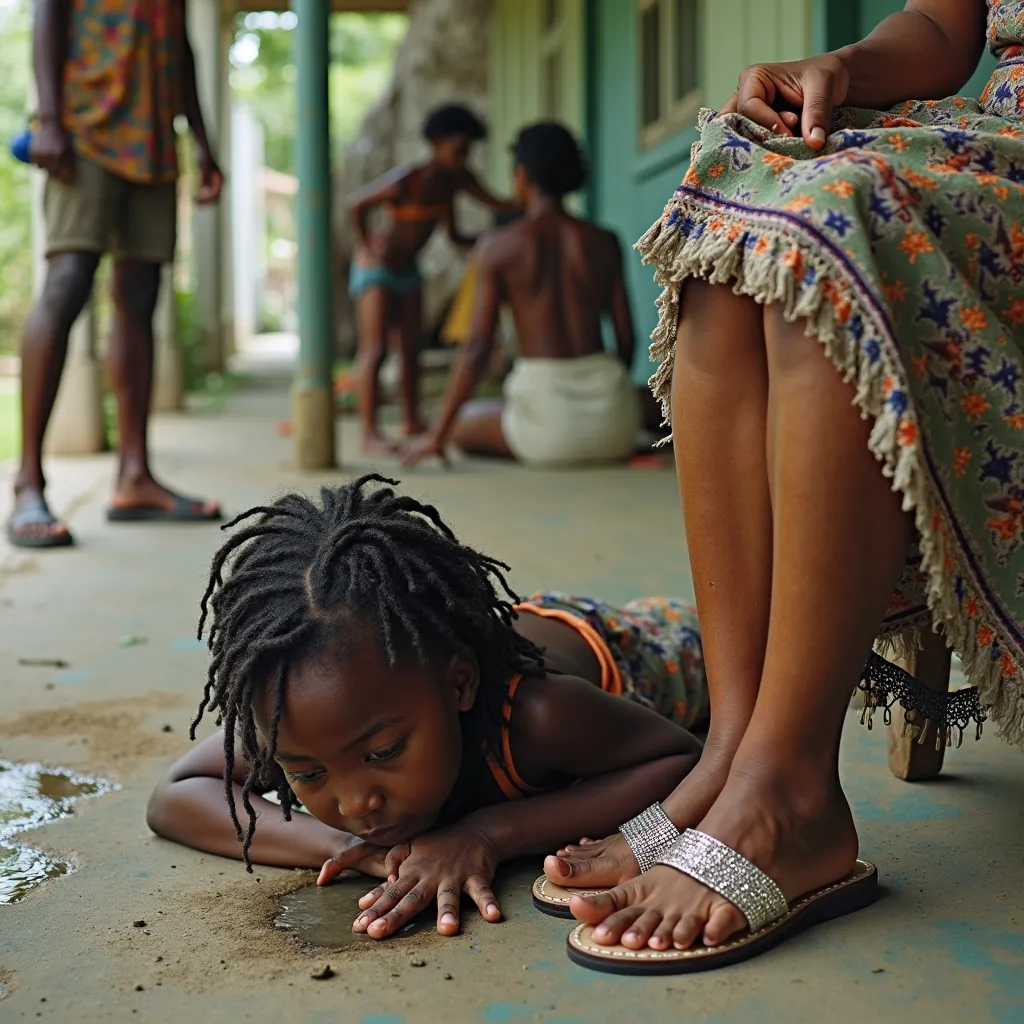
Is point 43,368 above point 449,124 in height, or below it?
below

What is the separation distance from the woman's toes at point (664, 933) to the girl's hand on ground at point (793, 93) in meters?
0.93

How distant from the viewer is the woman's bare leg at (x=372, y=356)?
6.69 m

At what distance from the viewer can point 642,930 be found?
1478mm

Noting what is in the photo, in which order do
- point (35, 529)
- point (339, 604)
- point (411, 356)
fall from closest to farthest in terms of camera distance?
point (339, 604) < point (35, 529) < point (411, 356)

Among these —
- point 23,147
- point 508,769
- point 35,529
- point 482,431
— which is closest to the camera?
point 508,769

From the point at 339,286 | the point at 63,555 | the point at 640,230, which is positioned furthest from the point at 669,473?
the point at 339,286

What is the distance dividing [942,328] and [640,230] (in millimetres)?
6200

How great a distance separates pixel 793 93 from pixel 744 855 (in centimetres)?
94

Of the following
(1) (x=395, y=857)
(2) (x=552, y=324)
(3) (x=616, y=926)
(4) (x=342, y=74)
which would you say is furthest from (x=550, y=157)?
(4) (x=342, y=74)

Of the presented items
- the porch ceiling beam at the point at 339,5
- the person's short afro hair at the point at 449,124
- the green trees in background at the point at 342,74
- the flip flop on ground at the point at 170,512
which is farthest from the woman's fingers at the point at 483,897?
the green trees in background at the point at 342,74

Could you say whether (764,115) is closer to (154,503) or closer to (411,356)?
(154,503)

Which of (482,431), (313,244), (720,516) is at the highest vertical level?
(313,244)

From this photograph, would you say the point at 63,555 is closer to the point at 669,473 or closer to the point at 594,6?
the point at 669,473

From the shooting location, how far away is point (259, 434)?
7680 mm
